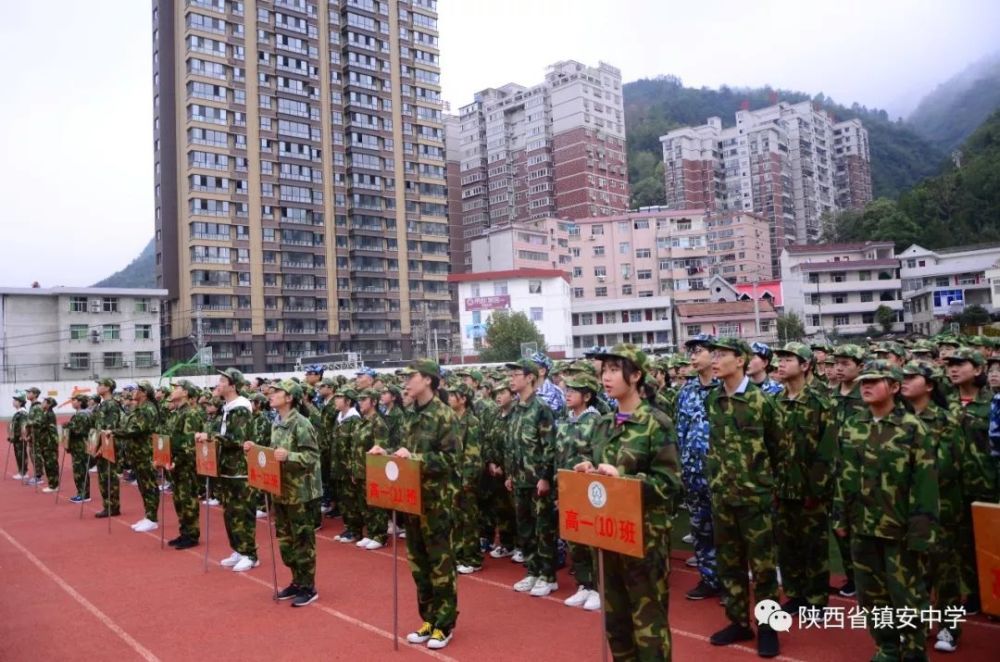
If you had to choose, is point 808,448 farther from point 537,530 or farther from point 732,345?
point 537,530

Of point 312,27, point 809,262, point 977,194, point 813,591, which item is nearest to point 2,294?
point 312,27

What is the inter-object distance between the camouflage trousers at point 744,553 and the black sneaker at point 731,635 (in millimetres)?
45

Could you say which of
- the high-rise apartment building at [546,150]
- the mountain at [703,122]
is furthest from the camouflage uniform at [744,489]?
the mountain at [703,122]

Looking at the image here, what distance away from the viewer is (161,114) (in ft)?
175

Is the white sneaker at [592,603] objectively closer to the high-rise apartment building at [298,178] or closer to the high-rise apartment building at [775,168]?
the high-rise apartment building at [298,178]

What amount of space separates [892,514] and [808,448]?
4.80 ft

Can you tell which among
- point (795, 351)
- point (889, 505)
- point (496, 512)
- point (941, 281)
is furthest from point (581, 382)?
point (941, 281)

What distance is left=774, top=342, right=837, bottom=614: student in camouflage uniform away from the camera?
5.77 m

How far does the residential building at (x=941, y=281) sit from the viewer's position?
50438 millimetres

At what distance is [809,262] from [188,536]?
55647 mm

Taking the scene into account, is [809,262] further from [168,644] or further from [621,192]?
[168,644]

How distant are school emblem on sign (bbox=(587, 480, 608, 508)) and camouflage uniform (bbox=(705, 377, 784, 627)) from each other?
164cm

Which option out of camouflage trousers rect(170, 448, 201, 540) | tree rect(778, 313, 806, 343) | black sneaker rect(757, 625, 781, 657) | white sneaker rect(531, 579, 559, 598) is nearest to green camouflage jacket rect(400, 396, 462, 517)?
white sneaker rect(531, 579, 559, 598)

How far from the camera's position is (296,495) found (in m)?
6.51
